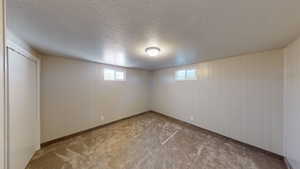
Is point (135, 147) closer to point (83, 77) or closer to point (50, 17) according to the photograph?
point (83, 77)

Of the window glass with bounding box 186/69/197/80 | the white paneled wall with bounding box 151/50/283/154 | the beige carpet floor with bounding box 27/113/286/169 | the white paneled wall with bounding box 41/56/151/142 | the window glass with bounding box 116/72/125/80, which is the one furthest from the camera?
the window glass with bounding box 116/72/125/80

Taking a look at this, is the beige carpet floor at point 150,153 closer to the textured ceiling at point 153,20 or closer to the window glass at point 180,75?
the window glass at point 180,75

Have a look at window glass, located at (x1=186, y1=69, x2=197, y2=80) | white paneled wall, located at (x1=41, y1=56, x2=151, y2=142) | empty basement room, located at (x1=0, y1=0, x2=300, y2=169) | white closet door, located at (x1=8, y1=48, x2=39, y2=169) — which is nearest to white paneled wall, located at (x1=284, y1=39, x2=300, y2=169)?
empty basement room, located at (x1=0, y1=0, x2=300, y2=169)

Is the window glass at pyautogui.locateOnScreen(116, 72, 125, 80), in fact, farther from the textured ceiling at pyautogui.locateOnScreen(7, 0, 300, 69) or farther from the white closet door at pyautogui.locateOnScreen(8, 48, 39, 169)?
the textured ceiling at pyautogui.locateOnScreen(7, 0, 300, 69)

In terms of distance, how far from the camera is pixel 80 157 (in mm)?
2281

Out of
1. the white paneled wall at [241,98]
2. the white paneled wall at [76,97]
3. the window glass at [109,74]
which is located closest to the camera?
the white paneled wall at [241,98]

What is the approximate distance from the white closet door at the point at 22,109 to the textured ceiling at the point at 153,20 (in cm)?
47

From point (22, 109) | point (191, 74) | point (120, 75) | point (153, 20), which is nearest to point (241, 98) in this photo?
point (191, 74)

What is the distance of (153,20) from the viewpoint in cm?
125

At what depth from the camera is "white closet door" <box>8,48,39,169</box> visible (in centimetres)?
162

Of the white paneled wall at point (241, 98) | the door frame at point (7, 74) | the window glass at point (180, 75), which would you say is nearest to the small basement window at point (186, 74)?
the window glass at point (180, 75)

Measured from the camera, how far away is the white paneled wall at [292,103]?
1.80 meters

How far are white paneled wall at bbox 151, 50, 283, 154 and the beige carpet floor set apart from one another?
1.10 ft

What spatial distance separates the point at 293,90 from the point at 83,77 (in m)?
4.38
